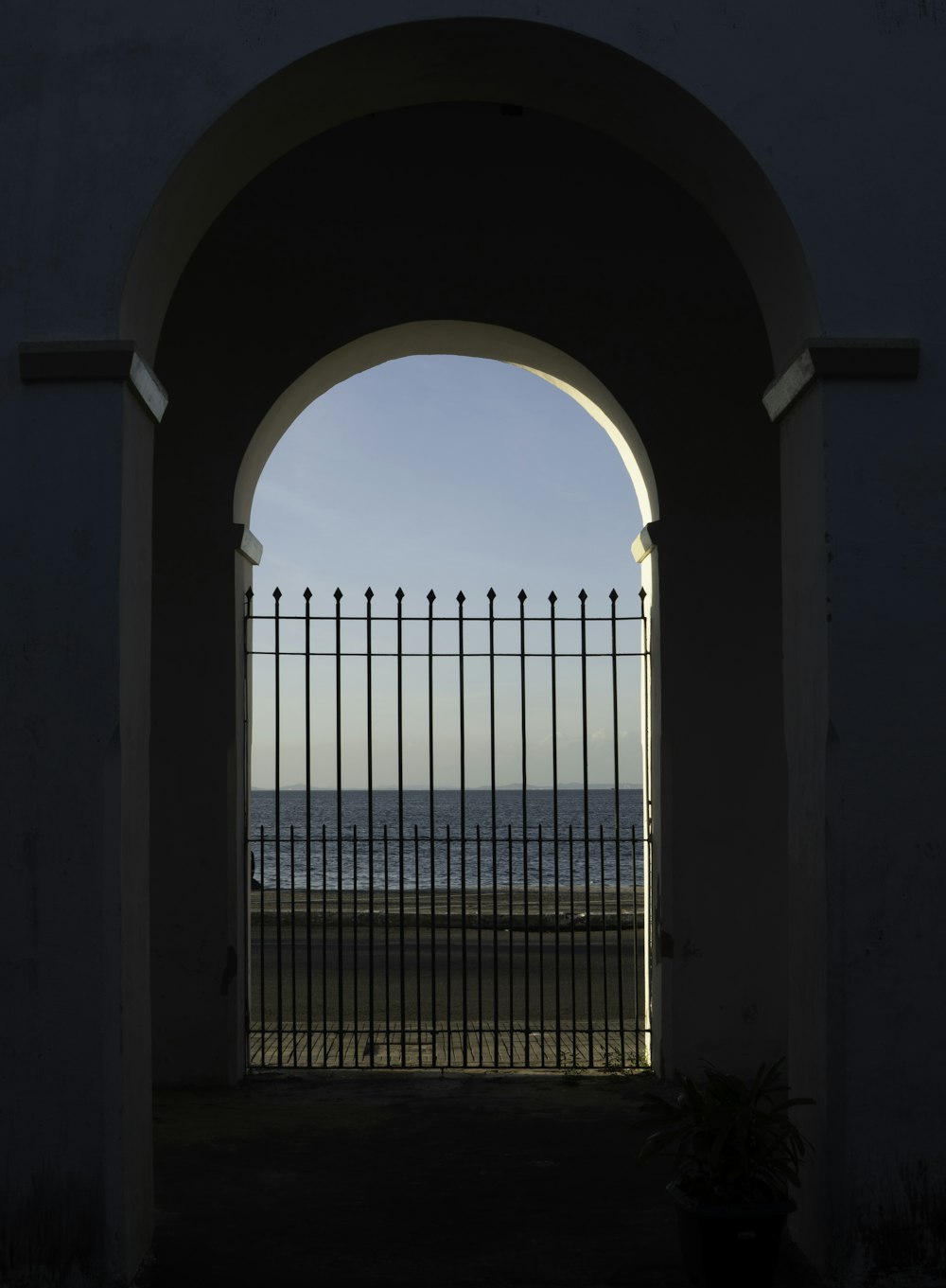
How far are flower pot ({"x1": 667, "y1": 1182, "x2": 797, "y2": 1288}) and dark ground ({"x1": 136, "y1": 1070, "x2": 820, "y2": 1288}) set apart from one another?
0.35 meters

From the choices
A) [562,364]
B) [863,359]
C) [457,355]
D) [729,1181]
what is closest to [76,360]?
[863,359]

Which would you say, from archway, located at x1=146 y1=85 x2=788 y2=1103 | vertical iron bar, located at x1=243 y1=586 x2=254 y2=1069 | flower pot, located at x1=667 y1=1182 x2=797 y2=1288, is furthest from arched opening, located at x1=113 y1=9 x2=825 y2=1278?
flower pot, located at x1=667 y1=1182 x2=797 y2=1288

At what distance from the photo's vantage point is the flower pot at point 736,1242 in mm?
4578

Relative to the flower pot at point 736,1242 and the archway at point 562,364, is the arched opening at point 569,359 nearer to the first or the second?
the archway at point 562,364

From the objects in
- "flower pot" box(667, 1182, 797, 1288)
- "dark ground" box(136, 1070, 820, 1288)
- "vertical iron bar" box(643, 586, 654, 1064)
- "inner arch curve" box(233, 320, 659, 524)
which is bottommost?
"dark ground" box(136, 1070, 820, 1288)

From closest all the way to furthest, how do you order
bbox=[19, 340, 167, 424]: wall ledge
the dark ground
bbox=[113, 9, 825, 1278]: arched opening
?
bbox=[19, 340, 167, 424]: wall ledge, the dark ground, bbox=[113, 9, 825, 1278]: arched opening

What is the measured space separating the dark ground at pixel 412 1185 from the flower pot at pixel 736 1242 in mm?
351

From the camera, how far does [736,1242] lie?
4.58 metres

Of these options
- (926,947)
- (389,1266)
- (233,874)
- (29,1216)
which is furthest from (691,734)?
(29,1216)

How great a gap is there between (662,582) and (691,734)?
0.97m

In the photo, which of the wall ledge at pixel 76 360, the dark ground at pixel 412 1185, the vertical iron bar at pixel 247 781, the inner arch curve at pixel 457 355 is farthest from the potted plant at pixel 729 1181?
the inner arch curve at pixel 457 355

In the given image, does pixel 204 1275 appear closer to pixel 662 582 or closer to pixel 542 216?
pixel 662 582

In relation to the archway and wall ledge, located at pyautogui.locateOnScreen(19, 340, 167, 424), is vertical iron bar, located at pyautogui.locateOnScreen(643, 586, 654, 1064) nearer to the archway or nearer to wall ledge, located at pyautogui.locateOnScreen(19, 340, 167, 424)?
the archway

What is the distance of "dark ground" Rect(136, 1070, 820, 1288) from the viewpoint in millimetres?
5121
